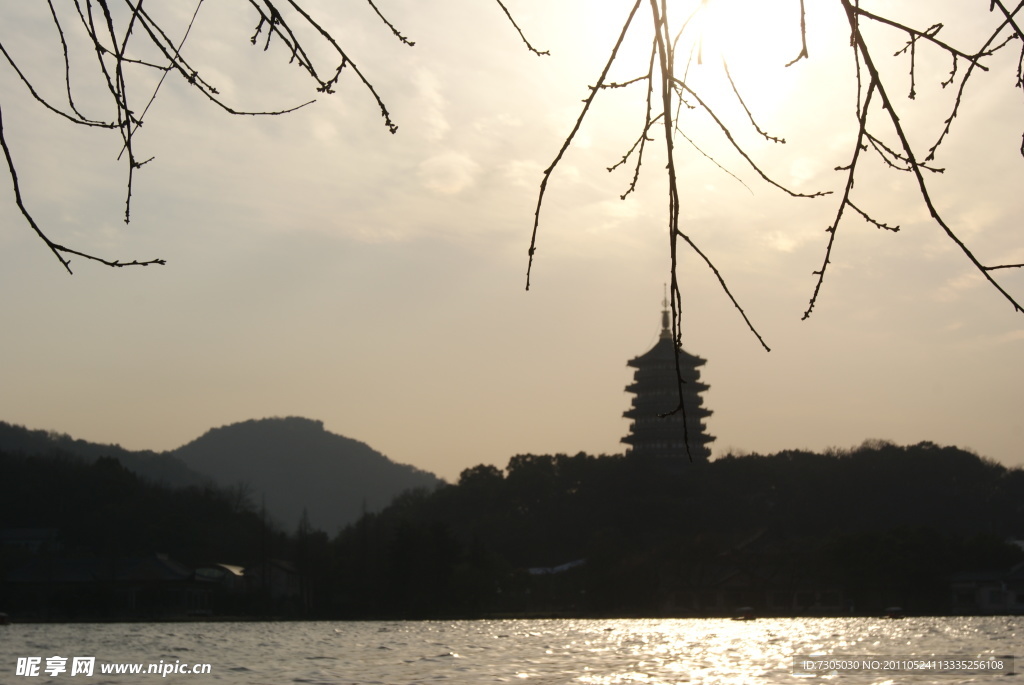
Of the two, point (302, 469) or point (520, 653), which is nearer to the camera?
point (520, 653)

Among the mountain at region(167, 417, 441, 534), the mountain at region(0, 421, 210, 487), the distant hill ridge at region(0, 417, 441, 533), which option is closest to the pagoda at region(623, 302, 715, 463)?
the mountain at region(0, 421, 210, 487)

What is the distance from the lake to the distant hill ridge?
113426 mm

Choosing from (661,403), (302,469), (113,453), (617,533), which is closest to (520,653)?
(617,533)

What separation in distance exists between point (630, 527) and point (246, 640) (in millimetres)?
26917

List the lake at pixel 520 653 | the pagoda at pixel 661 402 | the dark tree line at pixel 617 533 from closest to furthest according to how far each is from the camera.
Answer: the lake at pixel 520 653
the dark tree line at pixel 617 533
the pagoda at pixel 661 402

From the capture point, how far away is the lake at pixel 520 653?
16328 millimetres

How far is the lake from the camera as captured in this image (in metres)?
16.3

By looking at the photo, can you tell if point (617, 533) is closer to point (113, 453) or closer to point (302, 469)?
point (113, 453)

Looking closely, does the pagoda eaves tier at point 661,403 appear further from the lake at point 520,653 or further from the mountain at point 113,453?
the mountain at point 113,453

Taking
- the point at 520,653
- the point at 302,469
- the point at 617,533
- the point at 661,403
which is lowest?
the point at 520,653

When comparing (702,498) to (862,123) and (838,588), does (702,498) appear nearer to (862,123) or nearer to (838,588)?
(838,588)

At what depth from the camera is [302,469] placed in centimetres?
17900

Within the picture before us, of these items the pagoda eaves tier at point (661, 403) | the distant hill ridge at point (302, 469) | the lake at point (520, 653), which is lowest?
the lake at point (520, 653)

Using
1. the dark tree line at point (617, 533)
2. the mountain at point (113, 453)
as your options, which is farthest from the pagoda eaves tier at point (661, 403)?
the mountain at point (113, 453)
